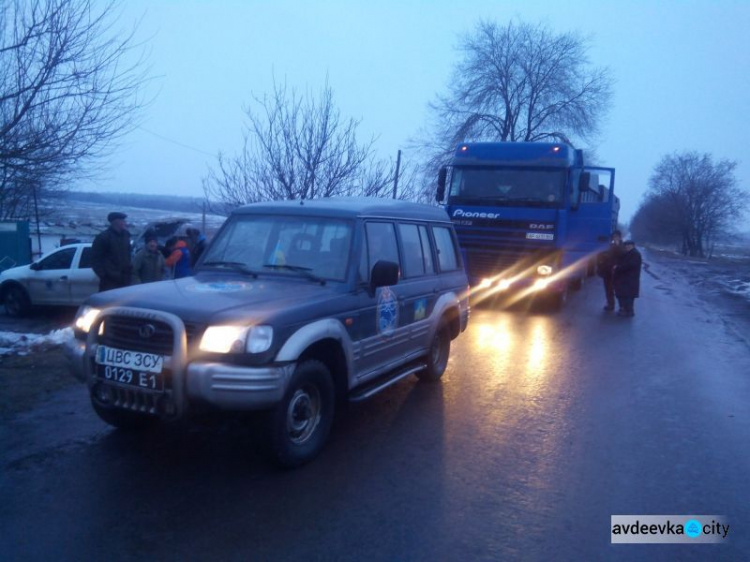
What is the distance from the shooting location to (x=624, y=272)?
1360cm

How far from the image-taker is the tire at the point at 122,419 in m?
5.07

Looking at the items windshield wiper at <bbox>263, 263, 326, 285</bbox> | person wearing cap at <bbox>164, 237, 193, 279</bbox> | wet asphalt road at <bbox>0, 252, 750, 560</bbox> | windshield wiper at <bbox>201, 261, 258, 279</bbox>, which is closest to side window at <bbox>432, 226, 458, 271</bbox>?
wet asphalt road at <bbox>0, 252, 750, 560</bbox>

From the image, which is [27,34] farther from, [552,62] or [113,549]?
[552,62]

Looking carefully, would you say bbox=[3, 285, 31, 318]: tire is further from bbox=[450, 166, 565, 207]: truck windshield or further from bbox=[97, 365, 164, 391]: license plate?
bbox=[450, 166, 565, 207]: truck windshield

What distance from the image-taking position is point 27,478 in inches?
175

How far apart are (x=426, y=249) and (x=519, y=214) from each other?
686cm

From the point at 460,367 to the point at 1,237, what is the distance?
1428 cm

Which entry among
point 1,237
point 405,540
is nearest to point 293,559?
point 405,540

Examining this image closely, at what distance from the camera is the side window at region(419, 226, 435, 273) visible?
6.96 m

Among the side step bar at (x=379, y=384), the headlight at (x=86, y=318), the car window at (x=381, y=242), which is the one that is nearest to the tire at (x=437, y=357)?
the side step bar at (x=379, y=384)

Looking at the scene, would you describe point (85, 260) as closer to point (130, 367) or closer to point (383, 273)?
point (130, 367)

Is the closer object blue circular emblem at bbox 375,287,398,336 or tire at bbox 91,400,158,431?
tire at bbox 91,400,158,431

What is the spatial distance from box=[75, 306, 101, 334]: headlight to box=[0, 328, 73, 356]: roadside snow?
11.2 ft

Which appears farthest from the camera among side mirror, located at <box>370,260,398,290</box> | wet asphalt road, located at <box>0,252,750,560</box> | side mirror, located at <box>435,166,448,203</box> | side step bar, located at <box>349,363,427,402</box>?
side mirror, located at <box>435,166,448,203</box>
